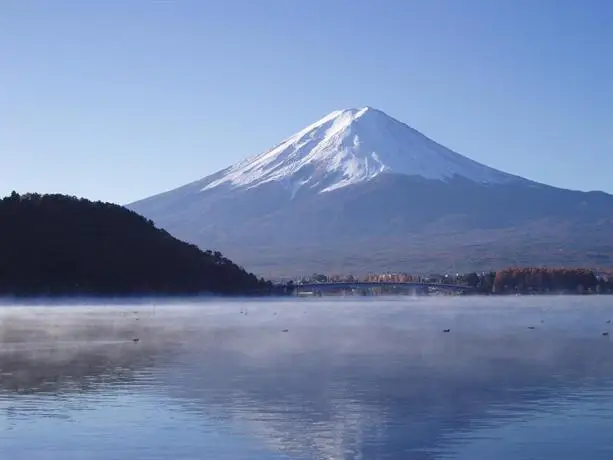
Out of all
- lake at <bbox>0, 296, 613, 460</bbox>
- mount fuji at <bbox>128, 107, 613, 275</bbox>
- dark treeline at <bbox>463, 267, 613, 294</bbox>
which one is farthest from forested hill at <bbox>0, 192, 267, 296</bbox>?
mount fuji at <bbox>128, 107, 613, 275</bbox>

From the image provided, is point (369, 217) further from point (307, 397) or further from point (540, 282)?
point (307, 397)

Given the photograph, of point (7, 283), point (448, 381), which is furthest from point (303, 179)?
point (448, 381)

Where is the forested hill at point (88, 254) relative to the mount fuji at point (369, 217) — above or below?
below

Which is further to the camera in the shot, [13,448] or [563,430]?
[563,430]

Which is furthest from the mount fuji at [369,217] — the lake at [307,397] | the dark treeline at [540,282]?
the lake at [307,397]

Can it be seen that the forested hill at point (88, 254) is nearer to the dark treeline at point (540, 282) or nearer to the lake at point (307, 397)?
the dark treeline at point (540, 282)

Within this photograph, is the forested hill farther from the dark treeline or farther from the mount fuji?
the mount fuji

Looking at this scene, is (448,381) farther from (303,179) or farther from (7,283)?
(303,179)

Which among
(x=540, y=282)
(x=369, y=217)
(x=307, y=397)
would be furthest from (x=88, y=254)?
(x=369, y=217)
